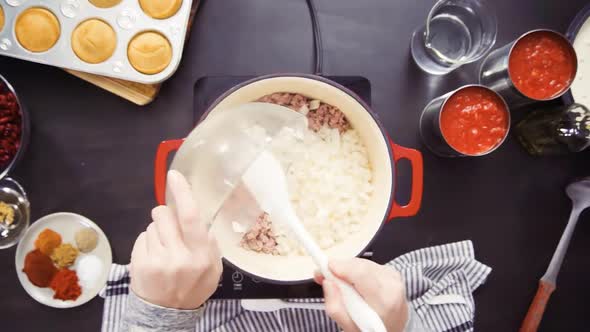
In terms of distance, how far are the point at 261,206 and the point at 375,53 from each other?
0.53 m

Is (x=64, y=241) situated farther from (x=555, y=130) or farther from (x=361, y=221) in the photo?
(x=555, y=130)

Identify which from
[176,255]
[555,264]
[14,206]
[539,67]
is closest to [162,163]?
[176,255]

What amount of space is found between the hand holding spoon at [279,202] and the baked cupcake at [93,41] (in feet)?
1.60

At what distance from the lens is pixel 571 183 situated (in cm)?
115

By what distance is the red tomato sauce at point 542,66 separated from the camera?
103 cm

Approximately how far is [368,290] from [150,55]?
0.66 meters

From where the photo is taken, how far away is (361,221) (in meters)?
1.01

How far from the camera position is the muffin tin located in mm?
1019

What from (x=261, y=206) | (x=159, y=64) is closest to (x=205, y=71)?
(x=159, y=64)

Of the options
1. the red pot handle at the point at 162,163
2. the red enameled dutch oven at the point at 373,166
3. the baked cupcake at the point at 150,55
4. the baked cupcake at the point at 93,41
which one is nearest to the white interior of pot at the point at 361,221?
the red enameled dutch oven at the point at 373,166

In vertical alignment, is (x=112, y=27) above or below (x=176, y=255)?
above

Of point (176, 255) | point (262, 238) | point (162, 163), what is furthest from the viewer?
point (262, 238)

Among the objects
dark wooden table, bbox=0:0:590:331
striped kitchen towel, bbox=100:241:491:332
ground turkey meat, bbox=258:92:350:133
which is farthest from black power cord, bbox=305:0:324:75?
striped kitchen towel, bbox=100:241:491:332

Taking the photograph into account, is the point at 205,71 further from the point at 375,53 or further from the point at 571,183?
the point at 571,183
